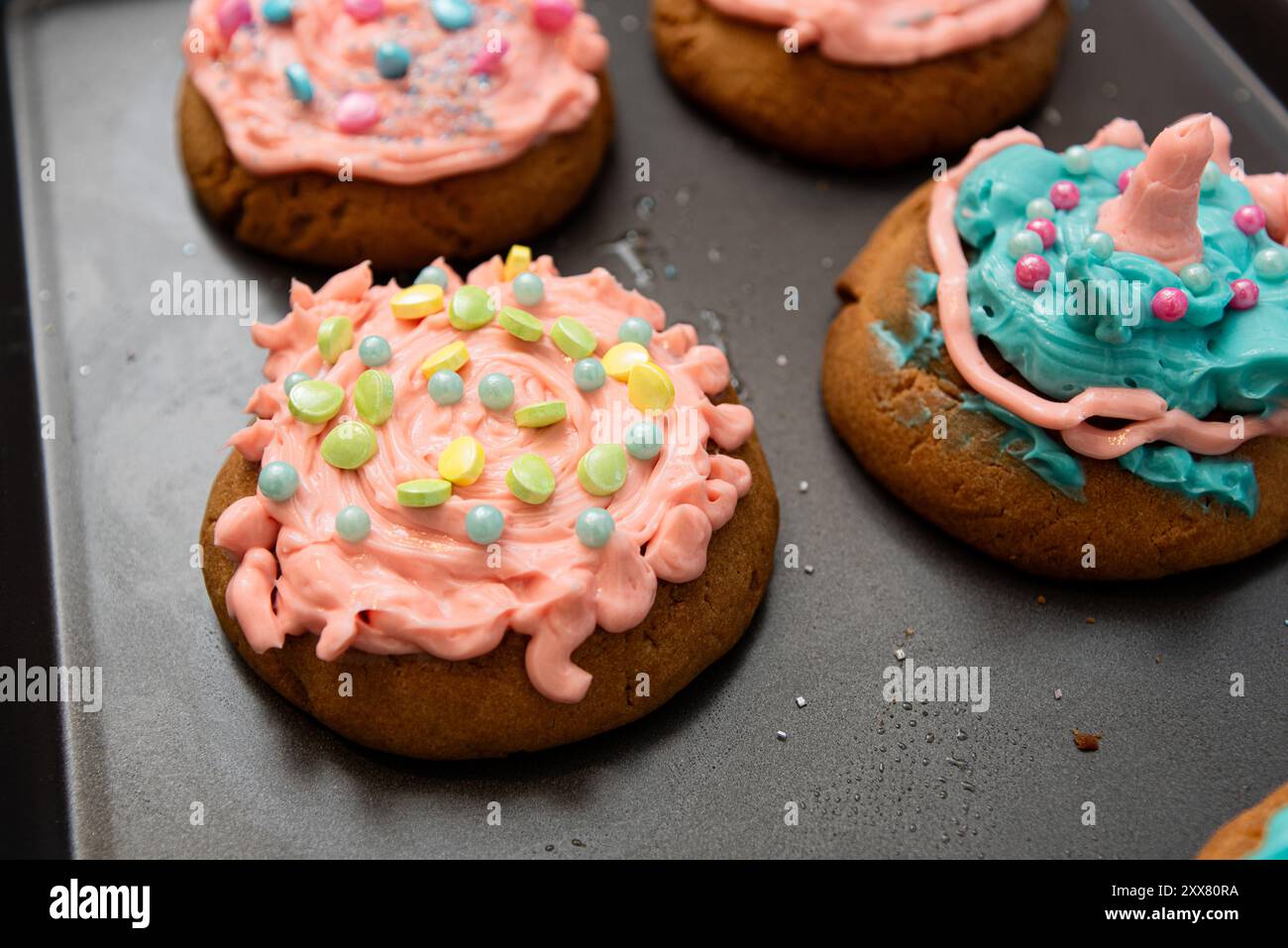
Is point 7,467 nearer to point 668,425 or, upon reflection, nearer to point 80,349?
point 80,349

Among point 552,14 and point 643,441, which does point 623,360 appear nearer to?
point 643,441

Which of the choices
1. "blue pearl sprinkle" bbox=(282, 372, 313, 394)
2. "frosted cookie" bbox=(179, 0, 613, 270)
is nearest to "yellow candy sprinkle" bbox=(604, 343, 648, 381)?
"blue pearl sprinkle" bbox=(282, 372, 313, 394)

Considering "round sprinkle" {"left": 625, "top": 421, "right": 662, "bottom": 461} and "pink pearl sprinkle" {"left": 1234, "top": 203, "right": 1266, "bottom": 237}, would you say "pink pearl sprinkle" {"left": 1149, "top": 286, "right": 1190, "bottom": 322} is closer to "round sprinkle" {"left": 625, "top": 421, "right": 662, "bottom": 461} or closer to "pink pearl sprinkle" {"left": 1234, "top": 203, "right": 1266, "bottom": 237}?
"pink pearl sprinkle" {"left": 1234, "top": 203, "right": 1266, "bottom": 237}

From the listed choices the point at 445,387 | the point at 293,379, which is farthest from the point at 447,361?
the point at 293,379

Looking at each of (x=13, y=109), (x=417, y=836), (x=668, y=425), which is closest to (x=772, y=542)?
(x=668, y=425)

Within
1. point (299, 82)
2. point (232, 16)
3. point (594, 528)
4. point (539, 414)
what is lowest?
point (594, 528)
